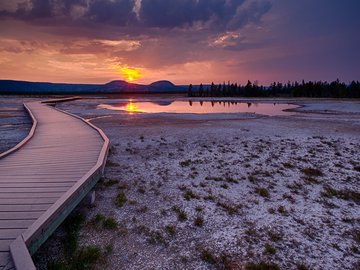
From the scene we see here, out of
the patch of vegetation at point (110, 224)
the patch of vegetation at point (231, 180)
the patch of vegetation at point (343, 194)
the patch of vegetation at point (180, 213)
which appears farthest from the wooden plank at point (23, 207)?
the patch of vegetation at point (343, 194)

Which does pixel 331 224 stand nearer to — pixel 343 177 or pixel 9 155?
pixel 343 177

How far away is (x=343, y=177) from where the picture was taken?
31.7 feet

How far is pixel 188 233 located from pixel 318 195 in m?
4.85

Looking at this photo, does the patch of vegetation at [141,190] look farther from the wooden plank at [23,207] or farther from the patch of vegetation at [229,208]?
the wooden plank at [23,207]

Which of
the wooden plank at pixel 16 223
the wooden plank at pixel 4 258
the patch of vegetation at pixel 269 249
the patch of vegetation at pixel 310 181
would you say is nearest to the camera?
the wooden plank at pixel 4 258

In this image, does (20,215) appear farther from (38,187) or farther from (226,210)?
(226,210)

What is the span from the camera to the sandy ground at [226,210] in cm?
530

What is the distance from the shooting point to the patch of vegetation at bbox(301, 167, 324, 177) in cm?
996

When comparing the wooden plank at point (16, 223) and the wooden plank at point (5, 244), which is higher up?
the wooden plank at point (16, 223)

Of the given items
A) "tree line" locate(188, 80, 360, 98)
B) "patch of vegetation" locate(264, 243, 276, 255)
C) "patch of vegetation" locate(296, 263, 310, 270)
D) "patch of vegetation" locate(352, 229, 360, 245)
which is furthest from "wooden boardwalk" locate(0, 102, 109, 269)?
"tree line" locate(188, 80, 360, 98)

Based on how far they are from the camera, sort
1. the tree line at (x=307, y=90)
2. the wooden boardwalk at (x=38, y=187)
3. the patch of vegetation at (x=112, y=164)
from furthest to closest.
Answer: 1. the tree line at (x=307, y=90)
2. the patch of vegetation at (x=112, y=164)
3. the wooden boardwalk at (x=38, y=187)

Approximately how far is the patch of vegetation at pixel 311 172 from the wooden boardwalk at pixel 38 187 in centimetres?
804

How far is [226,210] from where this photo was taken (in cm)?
721

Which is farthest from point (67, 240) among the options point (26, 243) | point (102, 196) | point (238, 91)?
point (238, 91)
